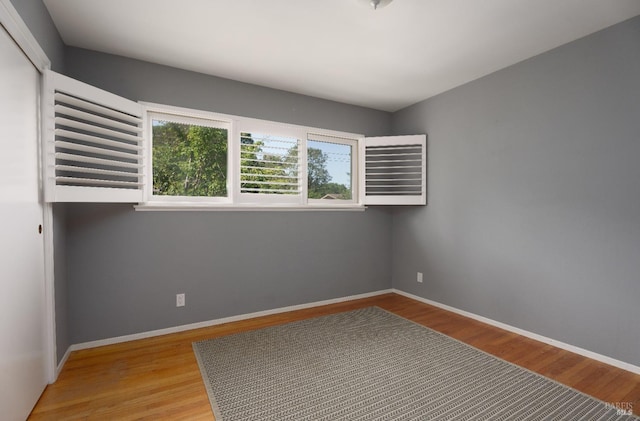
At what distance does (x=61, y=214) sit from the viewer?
2.28 metres

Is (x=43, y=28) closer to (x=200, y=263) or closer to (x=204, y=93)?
(x=204, y=93)

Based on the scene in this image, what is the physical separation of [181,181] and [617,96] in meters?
3.63

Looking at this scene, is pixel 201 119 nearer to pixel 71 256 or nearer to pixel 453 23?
pixel 71 256

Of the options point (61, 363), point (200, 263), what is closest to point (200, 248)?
point (200, 263)

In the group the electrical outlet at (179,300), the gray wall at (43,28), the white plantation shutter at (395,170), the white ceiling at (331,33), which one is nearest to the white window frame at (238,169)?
the white plantation shutter at (395,170)

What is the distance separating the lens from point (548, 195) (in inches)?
102

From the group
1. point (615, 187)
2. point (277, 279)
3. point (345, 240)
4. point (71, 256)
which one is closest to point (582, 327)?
point (615, 187)

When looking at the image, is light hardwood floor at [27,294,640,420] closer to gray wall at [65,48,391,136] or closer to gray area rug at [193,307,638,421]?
gray area rug at [193,307,638,421]

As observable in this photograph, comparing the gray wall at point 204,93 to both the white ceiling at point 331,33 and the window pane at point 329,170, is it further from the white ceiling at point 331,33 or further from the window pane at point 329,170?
the window pane at point 329,170

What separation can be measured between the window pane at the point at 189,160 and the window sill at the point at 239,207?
0.54 ft

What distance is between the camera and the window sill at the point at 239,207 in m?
2.71

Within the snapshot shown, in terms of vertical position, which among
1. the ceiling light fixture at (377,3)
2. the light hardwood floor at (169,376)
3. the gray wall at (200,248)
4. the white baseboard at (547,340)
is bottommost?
the light hardwood floor at (169,376)

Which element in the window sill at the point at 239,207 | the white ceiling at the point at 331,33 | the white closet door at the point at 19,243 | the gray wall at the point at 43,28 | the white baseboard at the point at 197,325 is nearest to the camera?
the white closet door at the point at 19,243

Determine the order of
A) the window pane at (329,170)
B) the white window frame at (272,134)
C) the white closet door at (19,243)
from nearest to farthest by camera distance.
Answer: the white closet door at (19,243)
the white window frame at (272,134)
the window pane at (329,170)
